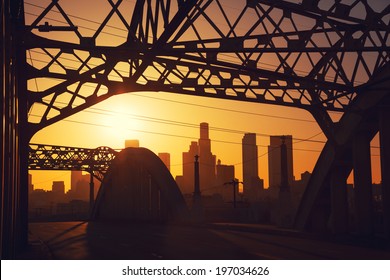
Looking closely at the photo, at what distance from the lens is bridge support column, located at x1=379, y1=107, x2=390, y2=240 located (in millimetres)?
26547

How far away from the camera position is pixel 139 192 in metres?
57.6

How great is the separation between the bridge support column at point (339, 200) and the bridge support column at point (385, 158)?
12.7 feet

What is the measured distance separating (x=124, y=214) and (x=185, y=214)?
14662 millimetres

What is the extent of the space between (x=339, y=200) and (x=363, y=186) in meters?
2.48

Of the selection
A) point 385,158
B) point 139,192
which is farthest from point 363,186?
point 139,192

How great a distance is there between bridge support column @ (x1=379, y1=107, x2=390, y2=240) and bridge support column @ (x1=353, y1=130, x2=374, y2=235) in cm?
164

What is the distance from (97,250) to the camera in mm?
25672

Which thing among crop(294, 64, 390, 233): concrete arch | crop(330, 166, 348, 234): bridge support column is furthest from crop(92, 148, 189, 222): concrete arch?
crop(330, 166, 348, 234): bridge support column

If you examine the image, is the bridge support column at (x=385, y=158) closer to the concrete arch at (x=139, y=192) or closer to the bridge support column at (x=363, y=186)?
the bridge support column at (x=363, y=186)

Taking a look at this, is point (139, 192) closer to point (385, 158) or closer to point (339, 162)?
point (339, 162)

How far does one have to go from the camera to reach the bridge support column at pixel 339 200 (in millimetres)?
30781

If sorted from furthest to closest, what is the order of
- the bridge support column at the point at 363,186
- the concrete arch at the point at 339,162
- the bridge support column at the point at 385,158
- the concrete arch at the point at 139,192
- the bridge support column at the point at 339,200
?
1. the concrete arch at the point at 139,192
2. the bridge support column at the point at 339,200
3. the bridge support column at the point at 363,186
4. the concrete arch at the point at 339,162
5. the bridge support column at the point at 385,158

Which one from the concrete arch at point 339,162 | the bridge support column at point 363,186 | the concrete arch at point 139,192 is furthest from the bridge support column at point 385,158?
the concrete arch at point 139,192

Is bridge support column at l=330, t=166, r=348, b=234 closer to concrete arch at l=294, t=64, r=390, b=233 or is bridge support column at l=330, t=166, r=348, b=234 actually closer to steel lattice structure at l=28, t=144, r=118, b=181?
concrete arch at l=294, t=64, r=390, b=233
